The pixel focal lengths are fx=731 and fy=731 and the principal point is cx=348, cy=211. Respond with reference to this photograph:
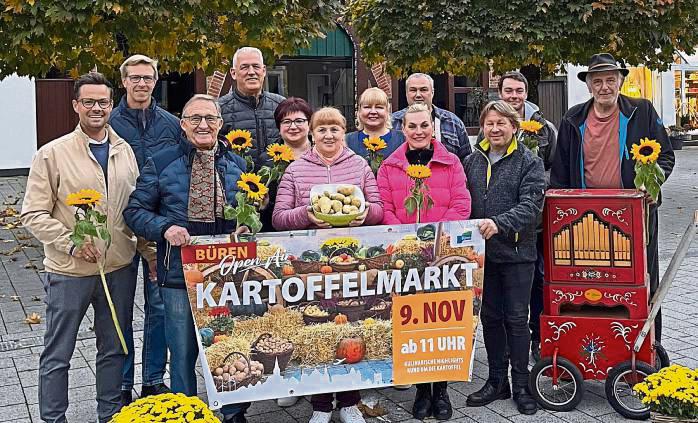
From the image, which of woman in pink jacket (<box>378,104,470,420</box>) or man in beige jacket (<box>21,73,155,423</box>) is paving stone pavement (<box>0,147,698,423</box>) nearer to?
woman in pink jacket (<box>378,104,470,420</box>)

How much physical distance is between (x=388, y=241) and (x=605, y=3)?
24.2 feet

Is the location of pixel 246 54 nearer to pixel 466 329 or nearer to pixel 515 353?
pixel 466 329

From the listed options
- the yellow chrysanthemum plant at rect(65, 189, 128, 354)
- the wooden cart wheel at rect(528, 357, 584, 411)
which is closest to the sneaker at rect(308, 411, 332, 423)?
the wooden cart wheel at rect(528, 357, 584, 411)

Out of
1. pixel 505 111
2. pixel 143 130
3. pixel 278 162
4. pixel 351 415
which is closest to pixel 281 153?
pixel 278 162

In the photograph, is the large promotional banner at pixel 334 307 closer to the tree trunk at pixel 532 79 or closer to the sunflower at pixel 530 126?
the sunflower at pixel 530 126

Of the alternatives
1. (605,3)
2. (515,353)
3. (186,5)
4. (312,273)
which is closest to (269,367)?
(312,273)

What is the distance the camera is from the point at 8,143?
17891 mm

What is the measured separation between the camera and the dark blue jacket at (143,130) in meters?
4.50

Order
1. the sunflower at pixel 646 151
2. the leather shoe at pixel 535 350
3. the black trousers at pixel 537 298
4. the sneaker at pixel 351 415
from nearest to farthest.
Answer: the sneaker at pixel 351 415
the sunflower at pixel 646 151
the leather shoe at pixel 535 350
the black trousers at pixel 537 298

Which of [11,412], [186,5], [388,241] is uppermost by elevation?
[186,5]

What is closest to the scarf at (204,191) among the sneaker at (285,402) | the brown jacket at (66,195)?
the brown jacket at (66,195)

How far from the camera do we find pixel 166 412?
2.88m

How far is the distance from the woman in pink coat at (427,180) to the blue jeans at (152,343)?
1548 millimetres

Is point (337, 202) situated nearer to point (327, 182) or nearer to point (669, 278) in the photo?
point (327, 182)
